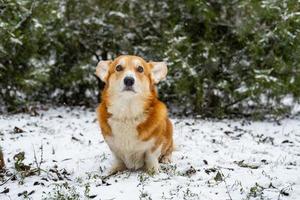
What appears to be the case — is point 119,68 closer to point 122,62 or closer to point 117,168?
point 122,62

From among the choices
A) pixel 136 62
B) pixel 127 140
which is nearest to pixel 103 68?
pixel 136 62

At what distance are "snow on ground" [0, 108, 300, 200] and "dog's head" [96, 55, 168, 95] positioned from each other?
1.02m

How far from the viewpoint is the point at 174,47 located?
10.0 m

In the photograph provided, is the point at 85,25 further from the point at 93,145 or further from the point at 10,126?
the point at 93,145

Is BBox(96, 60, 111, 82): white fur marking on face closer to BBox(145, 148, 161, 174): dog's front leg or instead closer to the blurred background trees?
BBox(145, 148, 161, 174): dog's front leg

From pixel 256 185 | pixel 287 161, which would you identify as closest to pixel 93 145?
pixel 287 161

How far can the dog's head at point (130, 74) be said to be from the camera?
5.34 m

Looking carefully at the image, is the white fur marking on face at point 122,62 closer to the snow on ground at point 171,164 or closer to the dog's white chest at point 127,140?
the dog's white chest at point 127,140

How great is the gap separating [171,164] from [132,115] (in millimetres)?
1002

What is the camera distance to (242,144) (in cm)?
750

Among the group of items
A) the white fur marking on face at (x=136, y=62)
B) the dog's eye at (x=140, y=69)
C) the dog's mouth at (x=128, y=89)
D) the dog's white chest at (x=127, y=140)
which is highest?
the white fur marking on face at (x=136, y=62)

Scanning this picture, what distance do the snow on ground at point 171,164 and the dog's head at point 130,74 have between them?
1022 mm

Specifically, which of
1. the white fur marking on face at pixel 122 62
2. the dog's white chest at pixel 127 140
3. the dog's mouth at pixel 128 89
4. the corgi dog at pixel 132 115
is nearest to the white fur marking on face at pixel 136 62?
the corgi dog at pixel 132 115

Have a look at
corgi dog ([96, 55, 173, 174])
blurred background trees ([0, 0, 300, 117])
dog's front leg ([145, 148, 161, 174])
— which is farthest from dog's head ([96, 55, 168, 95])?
blurred background trees ([0, 0, 300, 117])
